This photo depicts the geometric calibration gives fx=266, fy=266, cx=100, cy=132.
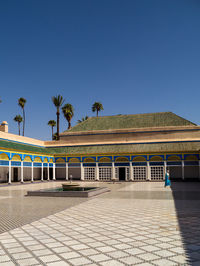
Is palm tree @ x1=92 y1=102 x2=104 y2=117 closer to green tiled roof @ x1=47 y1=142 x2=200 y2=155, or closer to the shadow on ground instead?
green tiled roof @ x1=47 y1=142 x2=200 y2=155

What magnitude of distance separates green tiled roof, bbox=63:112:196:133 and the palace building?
0.17 metres

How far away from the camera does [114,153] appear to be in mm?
38812

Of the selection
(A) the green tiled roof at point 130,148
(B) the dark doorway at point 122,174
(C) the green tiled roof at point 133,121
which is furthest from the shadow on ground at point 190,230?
(C) the green tiled roof at point 133,121

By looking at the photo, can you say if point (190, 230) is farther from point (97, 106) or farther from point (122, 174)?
point (97, 106)

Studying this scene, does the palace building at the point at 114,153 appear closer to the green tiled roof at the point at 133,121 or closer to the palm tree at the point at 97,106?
the green tiled roof at the point at 133,121

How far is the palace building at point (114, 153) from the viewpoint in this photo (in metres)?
36.3

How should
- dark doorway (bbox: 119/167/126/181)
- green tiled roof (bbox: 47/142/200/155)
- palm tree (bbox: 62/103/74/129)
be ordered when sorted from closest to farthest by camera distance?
green tiled roof (bbox: 47/142/200/155)
dark doorway (bbox: 119/167/126/181)
palm tree (bbox: 62/103/74/129)

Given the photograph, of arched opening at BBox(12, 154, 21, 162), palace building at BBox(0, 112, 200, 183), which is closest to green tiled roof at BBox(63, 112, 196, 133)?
palace building at BBox(0, 112, 200, 183)

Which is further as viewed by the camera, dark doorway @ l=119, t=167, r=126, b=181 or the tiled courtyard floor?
dark doorway @ l=119, t=167, r=126, b=181

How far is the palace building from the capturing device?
119 feet

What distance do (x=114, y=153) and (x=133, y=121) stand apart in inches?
448

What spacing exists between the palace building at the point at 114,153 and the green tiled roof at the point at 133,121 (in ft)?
0.55

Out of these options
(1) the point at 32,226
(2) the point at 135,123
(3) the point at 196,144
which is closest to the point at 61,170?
(2) the point at 135,123

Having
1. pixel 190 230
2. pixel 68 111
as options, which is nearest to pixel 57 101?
pixel 68 111
